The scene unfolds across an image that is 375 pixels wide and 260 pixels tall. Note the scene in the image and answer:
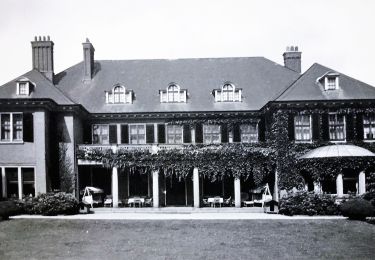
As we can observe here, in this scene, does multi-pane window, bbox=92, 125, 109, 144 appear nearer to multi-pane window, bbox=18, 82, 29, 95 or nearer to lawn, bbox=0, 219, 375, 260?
multi-pane window, bbox=18, 82, 29, 95

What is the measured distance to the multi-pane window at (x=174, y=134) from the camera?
35031 mm

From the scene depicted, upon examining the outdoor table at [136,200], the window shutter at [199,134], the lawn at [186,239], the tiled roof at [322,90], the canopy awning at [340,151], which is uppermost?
the tiled roof at [322,90]

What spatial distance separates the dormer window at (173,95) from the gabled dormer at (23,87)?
31.5ft

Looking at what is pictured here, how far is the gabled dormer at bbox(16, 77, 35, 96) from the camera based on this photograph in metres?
30.9

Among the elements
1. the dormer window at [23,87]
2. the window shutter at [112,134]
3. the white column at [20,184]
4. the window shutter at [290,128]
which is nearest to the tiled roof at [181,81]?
the window shutter at [112,134]

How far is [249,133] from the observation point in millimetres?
34875

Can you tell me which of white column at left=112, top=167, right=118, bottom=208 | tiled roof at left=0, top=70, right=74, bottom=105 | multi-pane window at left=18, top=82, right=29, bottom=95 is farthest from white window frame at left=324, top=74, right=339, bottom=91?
multi-pane window at left=18, top=82, right=29, bottom=95

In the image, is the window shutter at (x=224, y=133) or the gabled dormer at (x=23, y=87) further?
the window shutter at (x=224, y=133)

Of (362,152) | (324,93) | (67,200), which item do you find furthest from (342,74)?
(67,200)

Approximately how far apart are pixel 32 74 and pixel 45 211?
39.3 feet

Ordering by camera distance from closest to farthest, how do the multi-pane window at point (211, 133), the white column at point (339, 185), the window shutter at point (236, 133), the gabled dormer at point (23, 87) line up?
the white column at point (339, 185) < the gabled dormer at point (23, 87) < the window shutter at point (236, 133) < the multi-pane window at point (211, 133)

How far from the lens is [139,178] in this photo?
3472cm

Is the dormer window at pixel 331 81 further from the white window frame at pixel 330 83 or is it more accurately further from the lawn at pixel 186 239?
the lawn at pixel 186 239

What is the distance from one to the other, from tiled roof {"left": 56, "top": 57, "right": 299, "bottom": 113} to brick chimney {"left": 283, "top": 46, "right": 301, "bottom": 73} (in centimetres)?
88
